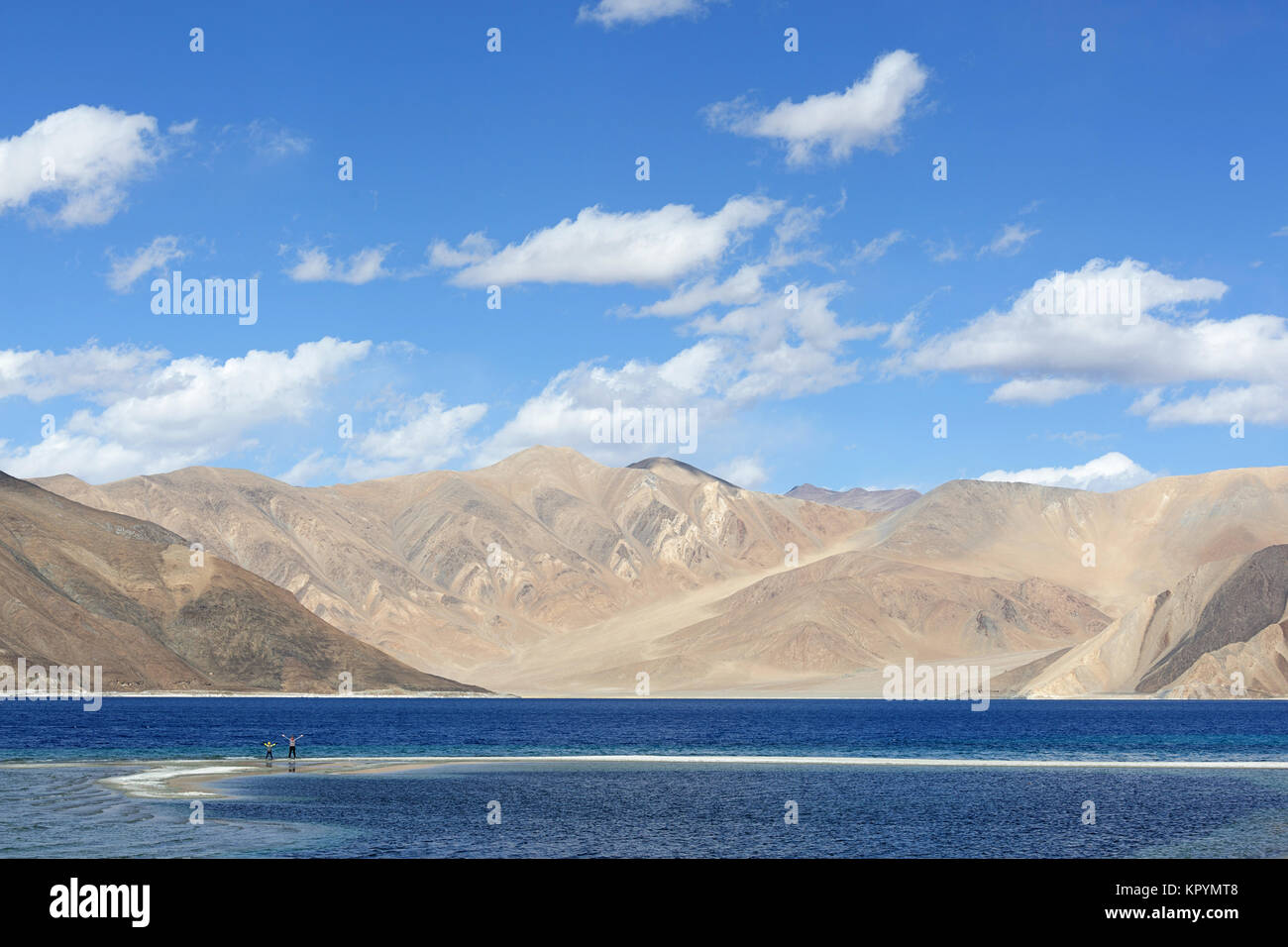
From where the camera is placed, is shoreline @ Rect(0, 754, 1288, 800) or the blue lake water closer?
the blue lake water

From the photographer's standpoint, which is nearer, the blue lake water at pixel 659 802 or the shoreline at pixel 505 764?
the blue lake water at pixel 659 802

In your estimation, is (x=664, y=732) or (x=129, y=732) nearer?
(x=129, y=732)

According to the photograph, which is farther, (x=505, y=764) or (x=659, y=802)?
(x=505, y=764)

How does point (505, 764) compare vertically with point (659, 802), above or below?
below
